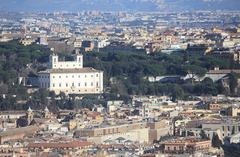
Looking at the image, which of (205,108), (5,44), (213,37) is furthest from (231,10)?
(205,108)

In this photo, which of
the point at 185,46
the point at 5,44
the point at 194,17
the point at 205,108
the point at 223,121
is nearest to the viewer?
the point at 223,121

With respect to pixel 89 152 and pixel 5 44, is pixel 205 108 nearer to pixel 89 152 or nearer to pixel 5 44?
pixel 89 152

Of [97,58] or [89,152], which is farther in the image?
[97,58]

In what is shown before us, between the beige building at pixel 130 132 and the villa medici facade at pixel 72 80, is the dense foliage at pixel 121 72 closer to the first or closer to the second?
the villa medici facade at pixel 72 80

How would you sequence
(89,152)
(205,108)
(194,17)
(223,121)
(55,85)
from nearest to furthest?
Answer: (89,152), (223,121), (205,108), (55,85), (194,17)

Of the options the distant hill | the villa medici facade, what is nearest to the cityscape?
the villa medici facade

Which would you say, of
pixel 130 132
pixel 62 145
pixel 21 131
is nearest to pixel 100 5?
pixel 130 132

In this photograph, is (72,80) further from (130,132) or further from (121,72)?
(130,132)

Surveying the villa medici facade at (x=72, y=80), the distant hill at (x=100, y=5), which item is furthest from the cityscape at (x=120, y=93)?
the distant hill at (x=100, y=5)

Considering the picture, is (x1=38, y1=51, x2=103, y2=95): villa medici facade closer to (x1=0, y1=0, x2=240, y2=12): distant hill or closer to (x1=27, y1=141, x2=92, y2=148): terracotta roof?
(x1=27, y1=141, x2=92, y2=148): terracotta roof
